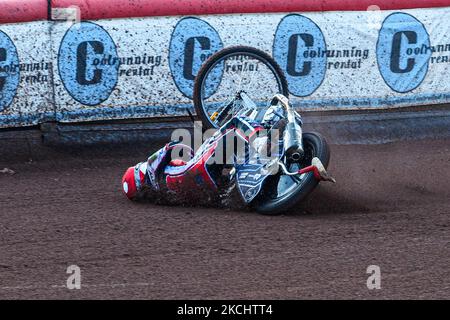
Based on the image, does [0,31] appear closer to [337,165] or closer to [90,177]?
[90,177]

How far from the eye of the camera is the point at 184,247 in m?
5.77

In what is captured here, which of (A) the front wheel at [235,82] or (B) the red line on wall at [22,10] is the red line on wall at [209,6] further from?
(A) the front wheel at [235,82]

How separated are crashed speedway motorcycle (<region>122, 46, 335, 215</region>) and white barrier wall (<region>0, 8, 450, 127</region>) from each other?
84.1 inches

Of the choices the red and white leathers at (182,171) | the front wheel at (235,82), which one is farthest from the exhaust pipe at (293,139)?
the front wheel at (235,82)

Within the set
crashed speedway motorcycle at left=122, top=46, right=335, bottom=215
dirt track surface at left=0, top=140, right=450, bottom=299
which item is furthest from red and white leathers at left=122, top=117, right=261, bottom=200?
dirt track surface at left=0, top=140, right=450, bottom=299

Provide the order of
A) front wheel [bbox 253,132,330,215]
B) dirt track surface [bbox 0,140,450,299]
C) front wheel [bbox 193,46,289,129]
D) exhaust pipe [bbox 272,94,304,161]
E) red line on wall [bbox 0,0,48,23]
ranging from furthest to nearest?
1. front wheel [bbox 193,46,289,129]
2. red line on wall [bbox 0,0,48,23]
3. exhaust pipe [bbox 272,94,304,161]
4. front wheel [bbox 253,132,330,215]
5. dirt track surface [bbox 0,140,450,299]

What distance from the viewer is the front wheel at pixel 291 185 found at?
6.39 meters

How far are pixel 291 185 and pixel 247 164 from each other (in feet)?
1.25

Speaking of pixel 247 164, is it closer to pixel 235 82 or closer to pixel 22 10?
pixel 235 82

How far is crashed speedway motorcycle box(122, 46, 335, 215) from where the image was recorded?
21.5 feet

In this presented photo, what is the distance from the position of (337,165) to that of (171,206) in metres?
2.24

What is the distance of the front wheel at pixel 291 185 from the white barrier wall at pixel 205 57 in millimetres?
3040

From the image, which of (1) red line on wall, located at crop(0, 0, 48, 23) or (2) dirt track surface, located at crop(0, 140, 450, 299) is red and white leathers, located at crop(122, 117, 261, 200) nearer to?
(2) dirt track surface, located at crop(0, 140, 450, 299)
